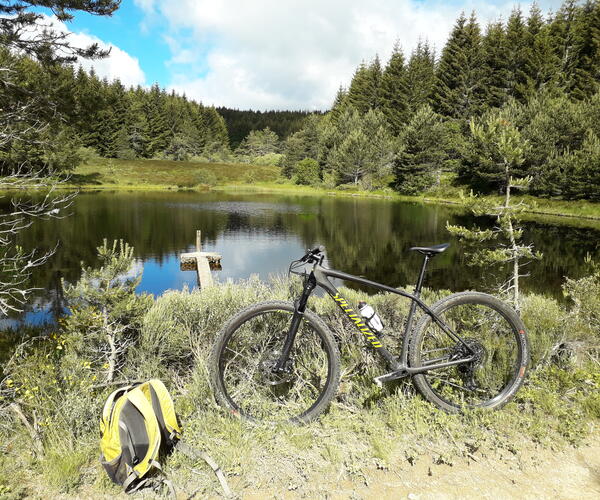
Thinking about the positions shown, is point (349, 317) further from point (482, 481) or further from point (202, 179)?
point (202, 179)

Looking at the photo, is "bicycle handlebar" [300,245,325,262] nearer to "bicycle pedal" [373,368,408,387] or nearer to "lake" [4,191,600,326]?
"bicycle pedal" [373,368,408,387]

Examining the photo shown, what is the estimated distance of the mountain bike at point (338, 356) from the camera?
109 inches

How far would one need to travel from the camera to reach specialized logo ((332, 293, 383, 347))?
2.83 metres

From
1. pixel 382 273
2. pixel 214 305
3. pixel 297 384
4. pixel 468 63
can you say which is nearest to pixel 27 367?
pixel 214 305

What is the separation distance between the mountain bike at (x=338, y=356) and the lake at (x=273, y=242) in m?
5.54

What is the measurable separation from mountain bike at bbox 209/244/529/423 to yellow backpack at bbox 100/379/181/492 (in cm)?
46

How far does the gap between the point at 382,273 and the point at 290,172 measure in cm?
5783

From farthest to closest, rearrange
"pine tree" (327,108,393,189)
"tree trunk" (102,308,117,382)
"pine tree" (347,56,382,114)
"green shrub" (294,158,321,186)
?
"pine tree" (347,56,382,114) < "green shrub" (294,158,321,186) < "pine tree" (327,108,393,189) < "tree trunk" (102,308,117,382)

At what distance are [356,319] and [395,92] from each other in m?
69.2

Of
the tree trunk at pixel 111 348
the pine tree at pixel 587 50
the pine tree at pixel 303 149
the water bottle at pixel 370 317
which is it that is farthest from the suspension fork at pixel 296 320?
the pine tree at pixel 303 149

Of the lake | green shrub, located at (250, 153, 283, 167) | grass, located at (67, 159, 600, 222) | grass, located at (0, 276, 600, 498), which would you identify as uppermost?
green shrub, located at (250, 153, 283, 167)

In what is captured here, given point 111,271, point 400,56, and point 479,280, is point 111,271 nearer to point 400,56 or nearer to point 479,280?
point 479,280

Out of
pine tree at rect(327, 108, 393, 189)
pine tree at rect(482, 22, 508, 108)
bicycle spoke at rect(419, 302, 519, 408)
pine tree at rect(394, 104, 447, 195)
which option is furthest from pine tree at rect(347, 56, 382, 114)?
bicycle spoke at rect(419, 302, 519, 408)

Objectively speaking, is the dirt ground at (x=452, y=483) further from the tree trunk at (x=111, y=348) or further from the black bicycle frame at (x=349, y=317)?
the tree trunk at (x=111, y=348)
